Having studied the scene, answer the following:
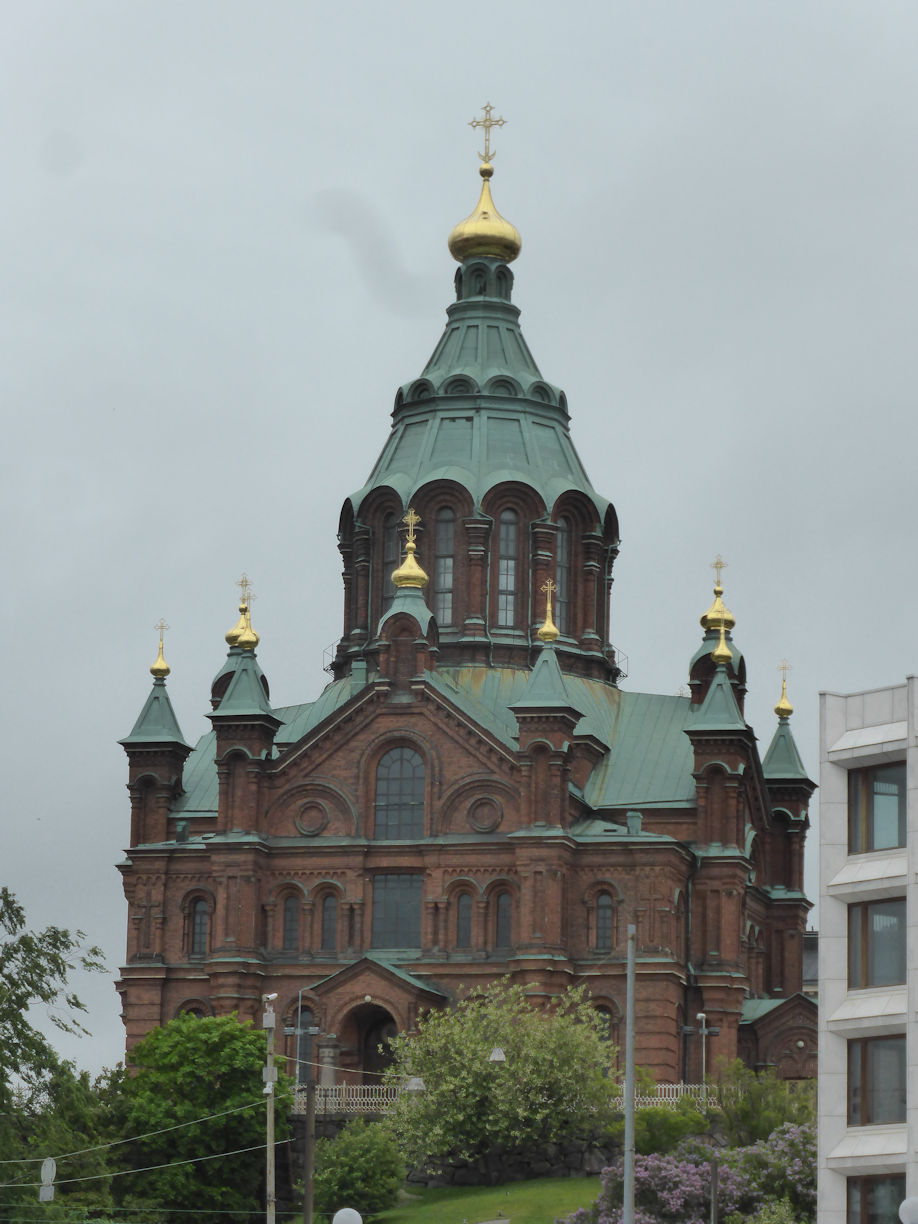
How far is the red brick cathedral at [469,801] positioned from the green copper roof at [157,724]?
0.10 metres

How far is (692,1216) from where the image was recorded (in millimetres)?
74250

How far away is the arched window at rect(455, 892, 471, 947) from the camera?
97.1 m

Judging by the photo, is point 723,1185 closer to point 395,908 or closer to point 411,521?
point 395,908

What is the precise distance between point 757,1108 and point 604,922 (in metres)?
16.4

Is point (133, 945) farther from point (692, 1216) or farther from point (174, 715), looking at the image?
point (692, 1216)

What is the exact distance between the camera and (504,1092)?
85188mm

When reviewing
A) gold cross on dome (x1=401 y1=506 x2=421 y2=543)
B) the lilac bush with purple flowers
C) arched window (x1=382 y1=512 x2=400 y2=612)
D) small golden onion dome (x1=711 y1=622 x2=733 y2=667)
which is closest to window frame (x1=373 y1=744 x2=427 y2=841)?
gold cross on dome (x1=401 y1=506 x2=421 y2=543)

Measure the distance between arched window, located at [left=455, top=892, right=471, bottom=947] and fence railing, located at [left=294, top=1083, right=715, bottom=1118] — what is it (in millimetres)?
6401

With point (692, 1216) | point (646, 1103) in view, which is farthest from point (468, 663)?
point (692, 1216)

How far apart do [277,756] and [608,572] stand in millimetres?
15181

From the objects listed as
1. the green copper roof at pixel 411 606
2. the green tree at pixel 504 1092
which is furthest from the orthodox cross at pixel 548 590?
the green tree at pixel 504 1092

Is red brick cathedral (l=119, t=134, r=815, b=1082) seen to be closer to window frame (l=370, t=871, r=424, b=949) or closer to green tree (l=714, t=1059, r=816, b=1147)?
window frame (l=370, t=871, r=424, b=949)

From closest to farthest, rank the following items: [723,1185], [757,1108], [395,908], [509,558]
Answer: [723,1185] < [757,1108] < [395,908] < [509,558]

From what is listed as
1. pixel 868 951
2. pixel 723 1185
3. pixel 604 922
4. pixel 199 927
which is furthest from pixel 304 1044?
pixel 868 951
